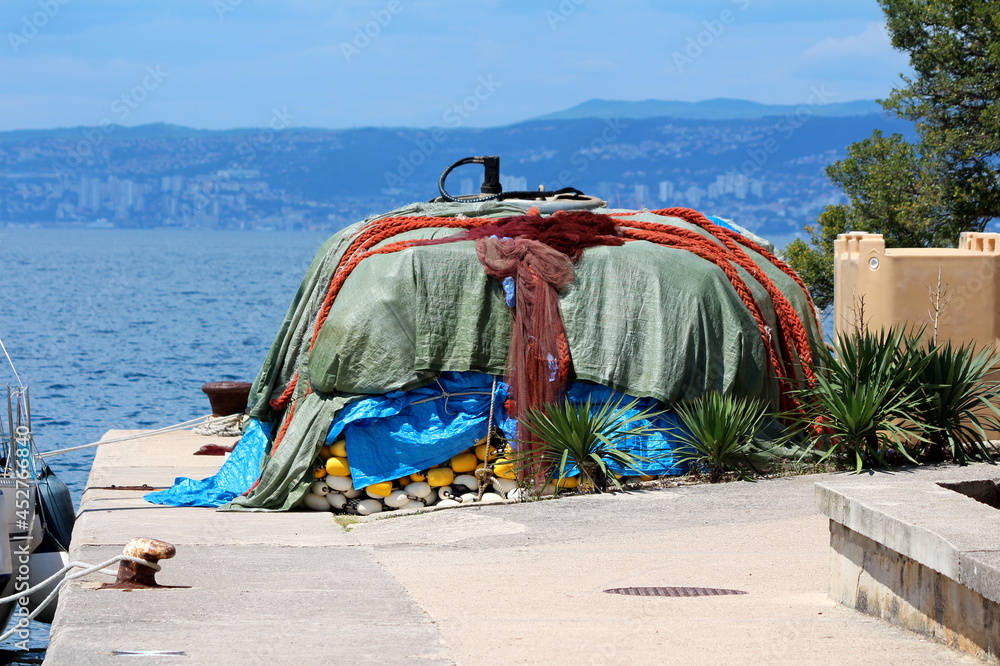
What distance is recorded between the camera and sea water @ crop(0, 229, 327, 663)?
34.0 m

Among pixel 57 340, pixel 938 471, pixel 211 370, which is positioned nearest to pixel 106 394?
pixel 211 370

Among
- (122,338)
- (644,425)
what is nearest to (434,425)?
(644,425)

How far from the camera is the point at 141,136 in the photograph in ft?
585

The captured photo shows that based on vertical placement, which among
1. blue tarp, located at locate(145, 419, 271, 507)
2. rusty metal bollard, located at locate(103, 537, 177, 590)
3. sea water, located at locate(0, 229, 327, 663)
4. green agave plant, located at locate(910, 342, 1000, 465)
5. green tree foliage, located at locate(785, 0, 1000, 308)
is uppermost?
green tree foliage, located at locate(785, 0, 1000, 308)

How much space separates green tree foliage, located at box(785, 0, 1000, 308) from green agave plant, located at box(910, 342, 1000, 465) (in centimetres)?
875

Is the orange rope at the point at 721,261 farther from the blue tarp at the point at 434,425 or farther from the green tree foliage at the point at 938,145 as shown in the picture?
the green tree foliage at the point at 938,145

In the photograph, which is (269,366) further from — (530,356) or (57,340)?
(57,340)

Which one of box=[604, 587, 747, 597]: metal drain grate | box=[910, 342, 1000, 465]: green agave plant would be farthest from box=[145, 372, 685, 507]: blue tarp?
box=[604, 587, 747, 597]: metal drain grate

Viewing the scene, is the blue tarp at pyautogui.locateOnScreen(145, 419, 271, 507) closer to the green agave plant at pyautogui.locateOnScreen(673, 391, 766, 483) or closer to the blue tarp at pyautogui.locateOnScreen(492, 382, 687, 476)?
the blue tarp at pyautogui.locateOnScreen(492, 382, 687, 476)

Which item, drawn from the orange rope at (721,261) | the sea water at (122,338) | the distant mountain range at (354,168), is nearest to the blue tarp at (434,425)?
the orange rope at (721,261)

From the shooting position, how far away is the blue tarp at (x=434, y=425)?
1120cm

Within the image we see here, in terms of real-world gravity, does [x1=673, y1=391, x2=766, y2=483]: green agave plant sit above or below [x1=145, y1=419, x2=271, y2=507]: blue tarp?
above

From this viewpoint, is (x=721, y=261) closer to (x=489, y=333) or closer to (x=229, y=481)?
(x=489, y=333)

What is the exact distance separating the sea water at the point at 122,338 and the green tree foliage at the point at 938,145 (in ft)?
38.7
